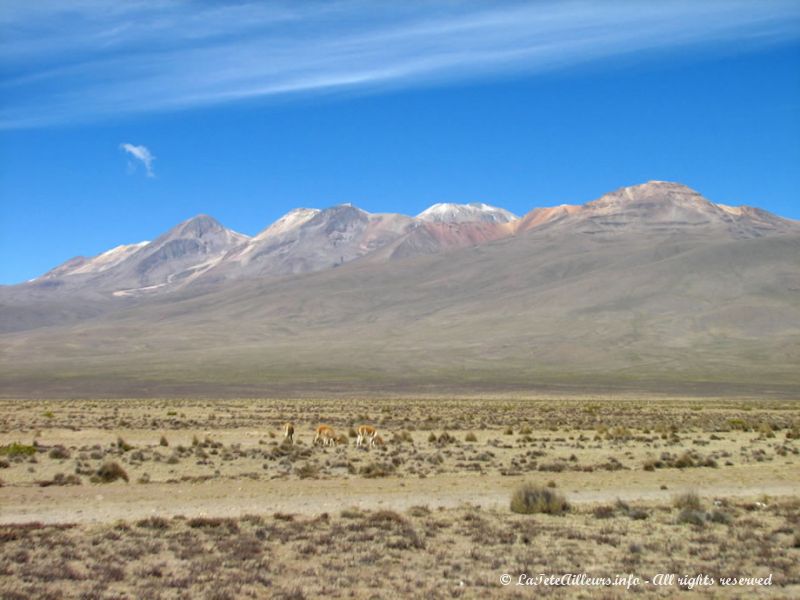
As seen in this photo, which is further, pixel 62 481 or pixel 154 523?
pixel 62 481

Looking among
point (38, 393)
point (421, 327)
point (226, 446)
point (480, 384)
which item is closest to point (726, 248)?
point (421, 327)

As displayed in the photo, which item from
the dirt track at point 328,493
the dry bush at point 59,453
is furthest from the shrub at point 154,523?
the dry bush at point 59,453

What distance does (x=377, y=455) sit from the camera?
23609mm

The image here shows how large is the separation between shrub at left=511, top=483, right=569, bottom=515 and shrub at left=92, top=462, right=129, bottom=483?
9.07m

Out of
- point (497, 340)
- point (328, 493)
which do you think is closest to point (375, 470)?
point (328, 493)

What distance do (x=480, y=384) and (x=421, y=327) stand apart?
7159 centimetres

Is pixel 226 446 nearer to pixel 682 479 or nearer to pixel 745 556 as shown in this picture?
pixel 682 479

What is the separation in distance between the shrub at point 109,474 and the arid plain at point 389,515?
54 millimetres

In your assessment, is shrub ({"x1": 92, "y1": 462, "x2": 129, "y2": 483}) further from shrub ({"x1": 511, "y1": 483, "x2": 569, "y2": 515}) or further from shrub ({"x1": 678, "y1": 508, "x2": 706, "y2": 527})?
shrub ({"x1": 678, "y1": 508, "x2": 706, "y2": 527})

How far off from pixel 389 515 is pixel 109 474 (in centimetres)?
802

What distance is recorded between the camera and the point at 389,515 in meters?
13.8

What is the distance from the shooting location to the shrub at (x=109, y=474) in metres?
18.3

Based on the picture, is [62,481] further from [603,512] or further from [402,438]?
[402,438]

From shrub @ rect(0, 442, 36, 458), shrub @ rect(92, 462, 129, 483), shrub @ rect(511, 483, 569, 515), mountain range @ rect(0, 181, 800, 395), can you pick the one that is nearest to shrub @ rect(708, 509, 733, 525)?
shrub @ rect(511, 483, 569, 515)
